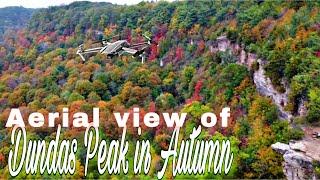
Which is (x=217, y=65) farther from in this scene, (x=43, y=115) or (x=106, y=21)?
(x=106, y=21)

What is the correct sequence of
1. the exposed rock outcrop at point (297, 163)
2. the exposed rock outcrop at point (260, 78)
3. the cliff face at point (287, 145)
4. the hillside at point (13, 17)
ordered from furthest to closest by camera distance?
the hillside at point (13, 17) < the exposed rock outcrop at point (260, 78) < the cliff face at point (287, 145) < the exposed rock outcrop at point (297, 163)

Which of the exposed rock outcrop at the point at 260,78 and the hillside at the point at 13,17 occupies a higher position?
the hillside at the point at 13,17

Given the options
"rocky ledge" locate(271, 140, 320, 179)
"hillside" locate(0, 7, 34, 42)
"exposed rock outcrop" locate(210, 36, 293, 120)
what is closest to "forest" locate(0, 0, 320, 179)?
"exposed rock outcrop" locate(210, 36, 293, 120)

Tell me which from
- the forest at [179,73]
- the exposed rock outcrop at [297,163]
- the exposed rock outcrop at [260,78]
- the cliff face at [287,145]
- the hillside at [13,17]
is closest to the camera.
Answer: the exposed rock outcrop at [297,163]

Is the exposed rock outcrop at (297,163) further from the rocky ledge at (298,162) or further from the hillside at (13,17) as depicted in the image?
the hillside at (13,17)

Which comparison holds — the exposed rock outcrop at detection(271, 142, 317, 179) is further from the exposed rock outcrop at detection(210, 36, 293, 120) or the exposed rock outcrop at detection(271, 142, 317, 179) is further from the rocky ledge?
the exposed rock outcrop at detection(210, 36, 293, 120)

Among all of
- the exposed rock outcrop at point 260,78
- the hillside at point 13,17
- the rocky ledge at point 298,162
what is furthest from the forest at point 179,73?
the hillside at point 13,17

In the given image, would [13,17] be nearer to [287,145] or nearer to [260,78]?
[260,78]

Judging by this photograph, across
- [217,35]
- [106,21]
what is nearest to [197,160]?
[217,35]
